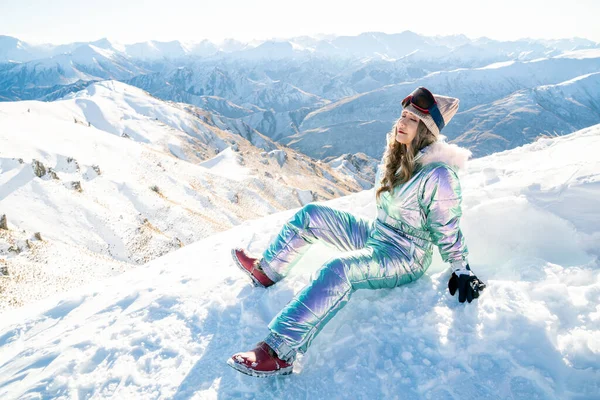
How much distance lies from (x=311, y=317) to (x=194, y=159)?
261ft

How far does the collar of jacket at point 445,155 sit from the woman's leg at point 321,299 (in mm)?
1354

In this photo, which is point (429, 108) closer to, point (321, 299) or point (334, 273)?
point (334, 273)

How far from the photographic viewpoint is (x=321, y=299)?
156 inches

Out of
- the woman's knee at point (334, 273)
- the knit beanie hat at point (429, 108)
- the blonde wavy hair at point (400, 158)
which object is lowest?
the woman's knee at point (334, 273)

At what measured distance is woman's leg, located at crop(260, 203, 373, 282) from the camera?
5152 mm

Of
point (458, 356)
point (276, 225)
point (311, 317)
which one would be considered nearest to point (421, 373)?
point (458, 356)

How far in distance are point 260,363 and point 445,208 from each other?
2816 mm

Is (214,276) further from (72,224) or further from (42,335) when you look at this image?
(72,224)

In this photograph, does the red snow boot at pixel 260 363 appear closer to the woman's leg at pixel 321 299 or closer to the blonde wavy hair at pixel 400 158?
the woman's leg at pixel 321 299

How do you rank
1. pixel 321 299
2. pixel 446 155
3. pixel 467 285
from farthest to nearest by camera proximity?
pixel 446 155
pixel 467 285
pixel 321 299

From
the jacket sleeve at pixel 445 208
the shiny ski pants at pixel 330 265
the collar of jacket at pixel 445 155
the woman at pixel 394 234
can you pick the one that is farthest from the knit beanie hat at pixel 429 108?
the shiny ski pants at pixel 330 265

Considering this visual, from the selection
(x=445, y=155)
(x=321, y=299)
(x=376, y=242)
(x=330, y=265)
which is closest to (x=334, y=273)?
(x=330, y=265)

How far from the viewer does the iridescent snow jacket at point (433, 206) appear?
4391 millimetres

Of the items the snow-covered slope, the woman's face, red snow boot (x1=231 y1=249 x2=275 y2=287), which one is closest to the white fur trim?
the woman's face
